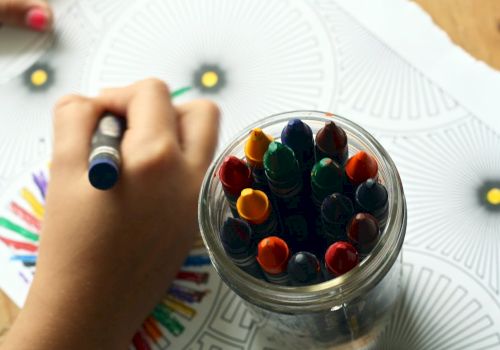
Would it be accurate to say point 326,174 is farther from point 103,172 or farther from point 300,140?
point 103,172

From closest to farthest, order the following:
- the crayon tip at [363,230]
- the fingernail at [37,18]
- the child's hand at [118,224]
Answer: the crayon tip at [363,230], the child's hand at [118,224], the fingernail at [37,18]

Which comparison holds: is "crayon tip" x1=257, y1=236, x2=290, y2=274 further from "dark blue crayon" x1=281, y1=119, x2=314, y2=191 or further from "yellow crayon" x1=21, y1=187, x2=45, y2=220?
"yellow crayon" x1=21, y1=187, x2=45, y2=220

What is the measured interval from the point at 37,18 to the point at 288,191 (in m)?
0.37

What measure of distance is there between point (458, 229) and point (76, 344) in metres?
0.29

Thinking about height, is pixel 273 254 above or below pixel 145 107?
below

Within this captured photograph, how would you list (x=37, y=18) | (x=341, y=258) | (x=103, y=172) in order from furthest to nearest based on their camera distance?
(x=37, y=18) < (x=103, y=172) < (x=341, y=258)

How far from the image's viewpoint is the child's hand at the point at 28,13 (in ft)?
2.14

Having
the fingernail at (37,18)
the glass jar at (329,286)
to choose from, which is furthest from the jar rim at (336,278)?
the fingernail at (37,18)

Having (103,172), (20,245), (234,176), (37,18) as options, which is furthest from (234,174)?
(37,18)

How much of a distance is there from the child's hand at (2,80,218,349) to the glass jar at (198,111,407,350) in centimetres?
10

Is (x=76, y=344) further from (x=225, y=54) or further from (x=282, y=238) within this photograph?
(x=225, y=54)

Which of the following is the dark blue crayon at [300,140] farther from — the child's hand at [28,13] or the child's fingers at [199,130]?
the child's hand at [28,13]

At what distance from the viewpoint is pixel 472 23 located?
0.58m

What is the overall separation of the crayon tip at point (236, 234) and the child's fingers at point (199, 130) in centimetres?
16
